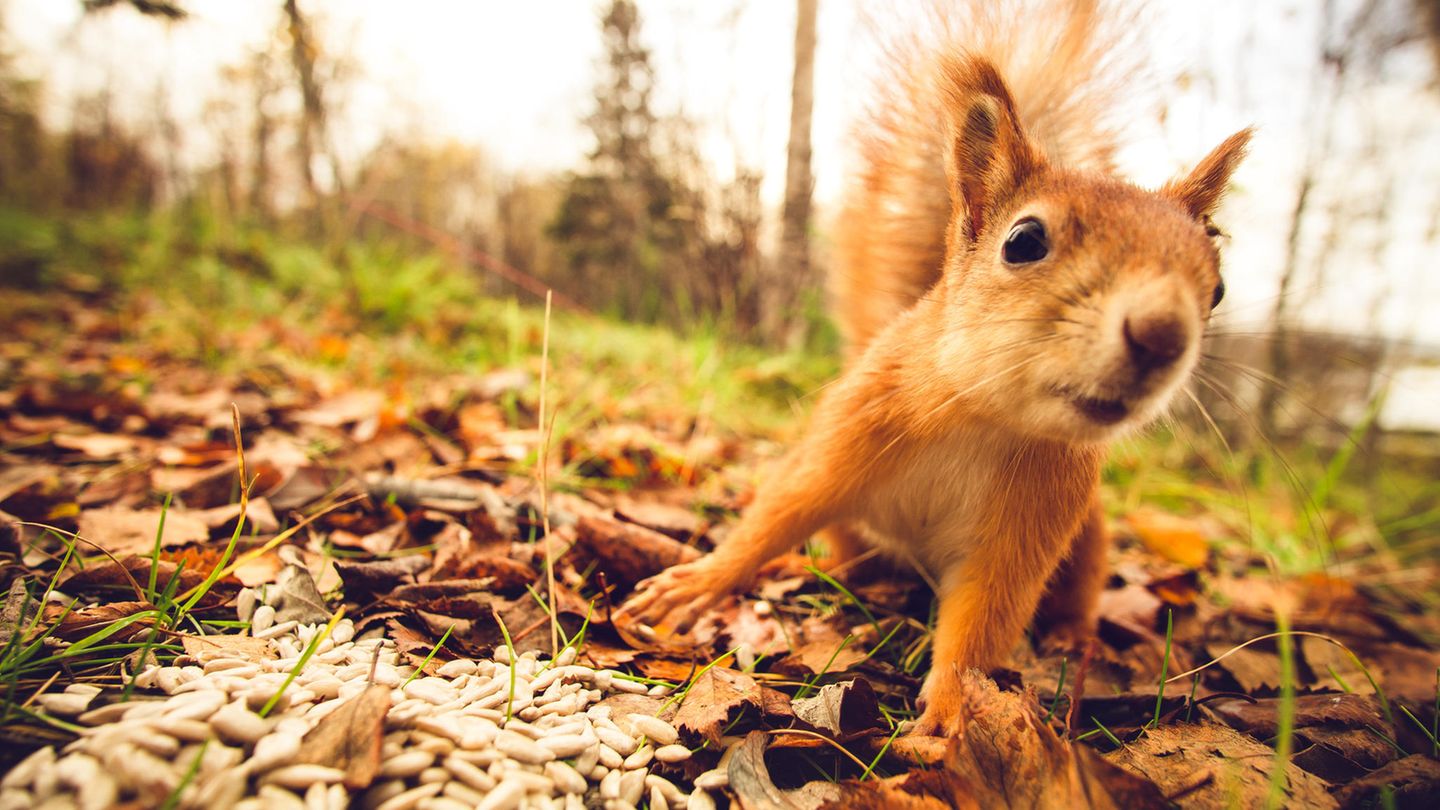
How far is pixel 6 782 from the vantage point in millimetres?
644

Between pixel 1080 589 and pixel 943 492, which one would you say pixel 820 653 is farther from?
pixel 1080 589

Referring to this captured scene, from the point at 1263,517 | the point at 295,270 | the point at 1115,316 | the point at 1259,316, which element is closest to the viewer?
the point at 1115,316

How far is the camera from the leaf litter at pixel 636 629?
91 centimetres

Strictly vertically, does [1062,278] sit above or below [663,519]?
above

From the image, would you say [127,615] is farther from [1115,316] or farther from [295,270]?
[295,270]

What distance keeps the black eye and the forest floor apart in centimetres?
71

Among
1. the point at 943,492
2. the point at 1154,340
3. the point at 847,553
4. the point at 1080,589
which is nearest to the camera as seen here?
the point at 1154,340

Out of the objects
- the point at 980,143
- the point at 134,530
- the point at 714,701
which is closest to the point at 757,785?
the point at 714,701

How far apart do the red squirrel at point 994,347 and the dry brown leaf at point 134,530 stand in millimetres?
933

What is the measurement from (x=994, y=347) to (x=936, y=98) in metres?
0.71

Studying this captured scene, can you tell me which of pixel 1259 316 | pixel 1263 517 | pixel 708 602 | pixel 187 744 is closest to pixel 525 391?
pixel 708 602

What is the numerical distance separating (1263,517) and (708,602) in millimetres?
3207

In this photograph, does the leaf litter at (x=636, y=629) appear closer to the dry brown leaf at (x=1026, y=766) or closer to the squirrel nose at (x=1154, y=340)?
the dry brown leaf at (x=1026, y=766)

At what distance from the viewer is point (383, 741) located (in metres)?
0.82
